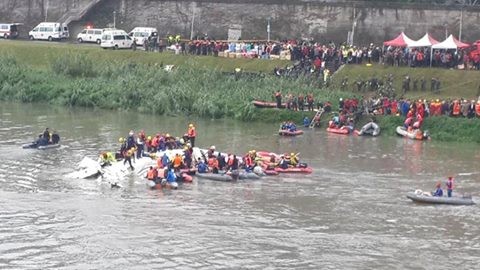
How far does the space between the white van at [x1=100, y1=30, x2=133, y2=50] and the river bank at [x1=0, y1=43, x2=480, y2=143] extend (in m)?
1.52

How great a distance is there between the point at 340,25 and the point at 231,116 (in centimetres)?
1226

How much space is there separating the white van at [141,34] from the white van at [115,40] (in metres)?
0.64

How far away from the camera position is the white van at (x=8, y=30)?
63750 millimetres

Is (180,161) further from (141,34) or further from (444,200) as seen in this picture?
(141,34)

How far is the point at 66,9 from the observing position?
63.9 m

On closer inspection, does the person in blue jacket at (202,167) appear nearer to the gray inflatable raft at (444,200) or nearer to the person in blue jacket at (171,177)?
the person in blue jacket at (171,177)

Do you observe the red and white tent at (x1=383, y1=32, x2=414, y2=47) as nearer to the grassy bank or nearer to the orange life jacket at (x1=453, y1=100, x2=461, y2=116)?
the grassy bank

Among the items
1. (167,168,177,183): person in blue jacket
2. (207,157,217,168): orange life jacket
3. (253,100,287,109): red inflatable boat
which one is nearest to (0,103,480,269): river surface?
(167,168,177,183): person in blue jacket

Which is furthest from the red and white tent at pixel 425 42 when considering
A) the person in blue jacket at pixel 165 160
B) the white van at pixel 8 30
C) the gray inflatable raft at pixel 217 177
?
the white van at pixel 8 30

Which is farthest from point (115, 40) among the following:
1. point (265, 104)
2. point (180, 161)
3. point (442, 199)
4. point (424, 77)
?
point (442, 199)

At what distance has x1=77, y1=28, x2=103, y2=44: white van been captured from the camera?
60397 millimetres

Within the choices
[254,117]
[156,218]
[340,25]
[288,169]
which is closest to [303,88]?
[254,117]

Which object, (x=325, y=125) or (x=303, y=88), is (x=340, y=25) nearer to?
(x=303, y=88)

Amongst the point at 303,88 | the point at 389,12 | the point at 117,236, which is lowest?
the point at 117,236
